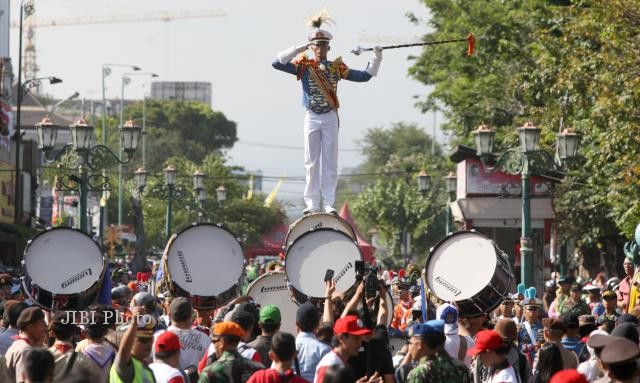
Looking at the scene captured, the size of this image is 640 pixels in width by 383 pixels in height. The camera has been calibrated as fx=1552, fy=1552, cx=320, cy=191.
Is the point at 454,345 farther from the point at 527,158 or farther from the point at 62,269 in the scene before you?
the point at 527,158

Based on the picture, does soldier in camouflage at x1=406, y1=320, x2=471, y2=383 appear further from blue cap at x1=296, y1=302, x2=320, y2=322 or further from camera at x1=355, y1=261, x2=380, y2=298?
camera at x1=355, y1=261, x2=380, y2=298

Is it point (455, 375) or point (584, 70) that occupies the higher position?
point (584, 70)

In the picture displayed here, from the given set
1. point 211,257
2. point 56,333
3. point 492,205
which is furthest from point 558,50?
point 56,333

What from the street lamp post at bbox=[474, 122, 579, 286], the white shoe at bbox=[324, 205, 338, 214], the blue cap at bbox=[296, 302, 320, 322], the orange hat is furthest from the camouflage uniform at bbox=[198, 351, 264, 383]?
the street lamp post at bbox=[474, 122, 579, 286]

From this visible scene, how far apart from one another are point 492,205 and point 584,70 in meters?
10.6

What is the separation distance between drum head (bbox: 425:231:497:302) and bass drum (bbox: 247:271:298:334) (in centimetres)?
200

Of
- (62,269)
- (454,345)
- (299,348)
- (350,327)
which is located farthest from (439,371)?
(62,269)

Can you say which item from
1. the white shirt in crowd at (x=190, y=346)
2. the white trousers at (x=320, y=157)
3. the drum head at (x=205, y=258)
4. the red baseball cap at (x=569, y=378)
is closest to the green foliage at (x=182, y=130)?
the white trousers at (x=320, y=157)

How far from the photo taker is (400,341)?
14.5 metres

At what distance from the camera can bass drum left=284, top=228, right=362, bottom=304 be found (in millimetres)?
14891

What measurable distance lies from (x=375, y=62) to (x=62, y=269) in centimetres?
444

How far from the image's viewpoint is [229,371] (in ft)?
33.0

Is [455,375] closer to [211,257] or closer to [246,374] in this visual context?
[246,374]

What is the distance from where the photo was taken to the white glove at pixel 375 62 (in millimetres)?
17531
